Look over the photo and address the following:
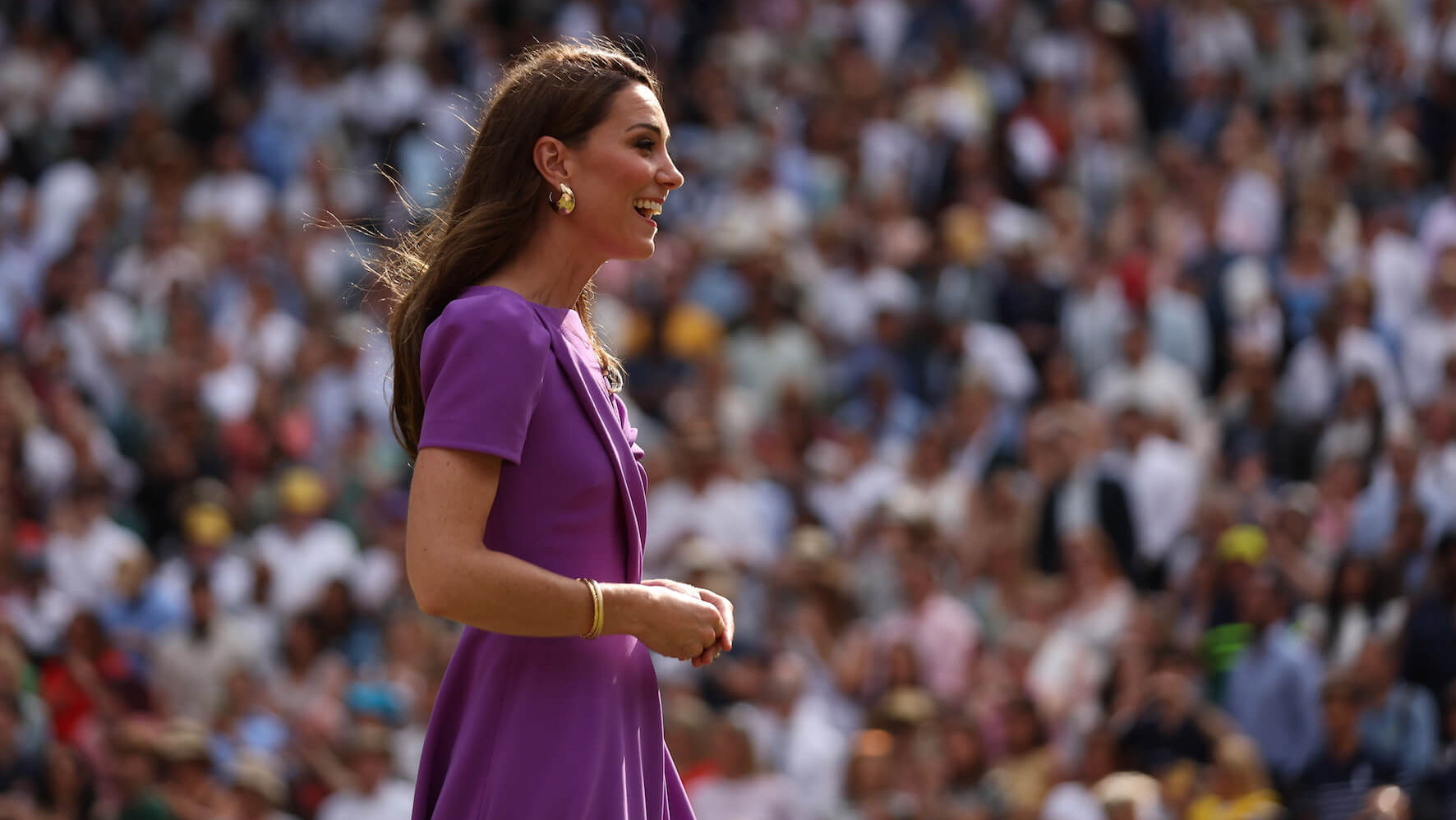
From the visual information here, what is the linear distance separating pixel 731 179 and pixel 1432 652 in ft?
20.9

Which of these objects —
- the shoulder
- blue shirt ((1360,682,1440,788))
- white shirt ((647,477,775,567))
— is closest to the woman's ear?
the shoulder

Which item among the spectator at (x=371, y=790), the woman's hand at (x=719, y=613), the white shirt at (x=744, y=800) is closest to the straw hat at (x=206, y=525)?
the spectator at (x=371, y=790)

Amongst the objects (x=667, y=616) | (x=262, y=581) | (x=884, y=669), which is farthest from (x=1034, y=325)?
(x=667, y=616)

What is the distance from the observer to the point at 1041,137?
13.1 metres

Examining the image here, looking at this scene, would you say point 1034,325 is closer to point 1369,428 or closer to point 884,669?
point 1369,428

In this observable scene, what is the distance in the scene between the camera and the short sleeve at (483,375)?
2.65 meters

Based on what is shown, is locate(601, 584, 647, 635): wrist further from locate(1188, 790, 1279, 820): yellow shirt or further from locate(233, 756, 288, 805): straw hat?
locate(233, 756, 288, 805): straw hat

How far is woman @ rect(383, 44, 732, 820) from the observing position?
266 cm

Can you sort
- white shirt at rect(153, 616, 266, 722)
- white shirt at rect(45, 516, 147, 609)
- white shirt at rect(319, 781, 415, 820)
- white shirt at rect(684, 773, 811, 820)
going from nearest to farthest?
white shirt at rect(684, 773, 811, 820) → white shirt at rect(319, 781, 415, 820) → white shirt at rect(153, 616, 266, 722) → white shirt at rect(45, 516, 147, 609)

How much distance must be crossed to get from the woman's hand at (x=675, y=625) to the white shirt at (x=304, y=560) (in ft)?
25.3

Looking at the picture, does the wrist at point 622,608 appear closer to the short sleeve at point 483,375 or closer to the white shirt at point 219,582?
the short sleeve at point 483,375

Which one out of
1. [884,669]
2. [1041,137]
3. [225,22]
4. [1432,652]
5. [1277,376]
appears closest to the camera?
[1432,652]

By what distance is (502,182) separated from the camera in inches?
114

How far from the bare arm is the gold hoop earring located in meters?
0.41
